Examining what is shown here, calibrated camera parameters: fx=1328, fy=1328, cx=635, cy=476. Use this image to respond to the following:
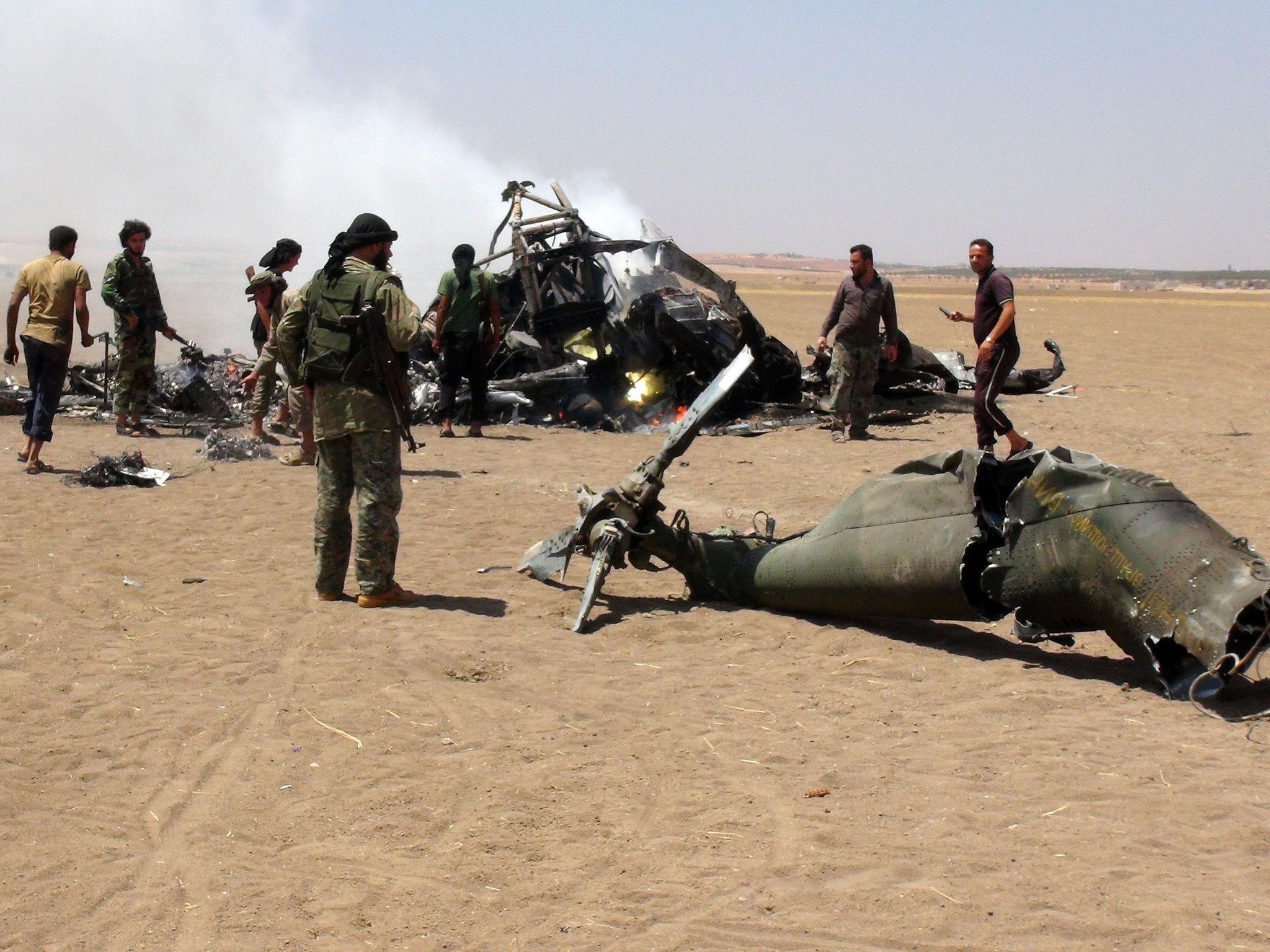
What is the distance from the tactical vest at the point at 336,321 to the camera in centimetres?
649

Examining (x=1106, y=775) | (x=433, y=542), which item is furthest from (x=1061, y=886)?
(x=433, y=542)

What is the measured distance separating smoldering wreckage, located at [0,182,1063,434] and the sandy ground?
576cm

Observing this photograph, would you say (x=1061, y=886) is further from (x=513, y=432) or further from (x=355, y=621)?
Answer: (x=513, y=432)

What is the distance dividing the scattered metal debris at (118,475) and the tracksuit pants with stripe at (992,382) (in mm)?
6222

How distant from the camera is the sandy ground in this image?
11.9ft

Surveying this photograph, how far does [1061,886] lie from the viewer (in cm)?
368

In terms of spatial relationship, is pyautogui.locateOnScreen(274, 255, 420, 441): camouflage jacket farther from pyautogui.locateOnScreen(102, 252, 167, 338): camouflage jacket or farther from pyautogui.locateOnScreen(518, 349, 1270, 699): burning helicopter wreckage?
pyautogui.locateOnScreen(102, 252, 167, 338): camouflage jacket

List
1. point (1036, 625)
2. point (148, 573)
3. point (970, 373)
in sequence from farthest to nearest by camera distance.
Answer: point (970, 373) → point (148, 573) → point (1036, 625)

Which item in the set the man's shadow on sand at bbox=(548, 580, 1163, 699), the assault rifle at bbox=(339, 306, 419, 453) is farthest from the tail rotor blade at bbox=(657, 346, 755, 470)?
the assault rifle at bbox=(339, 306, 419, 453)

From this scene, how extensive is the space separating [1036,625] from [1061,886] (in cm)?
193

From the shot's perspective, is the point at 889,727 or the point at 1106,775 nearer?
the point at 1106,775

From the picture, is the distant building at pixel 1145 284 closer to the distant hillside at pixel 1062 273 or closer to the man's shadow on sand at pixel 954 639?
the distant hillside at pixel 1062 273

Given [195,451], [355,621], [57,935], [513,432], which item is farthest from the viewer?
[513,432]

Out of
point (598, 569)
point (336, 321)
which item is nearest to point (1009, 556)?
point (598, 569)
